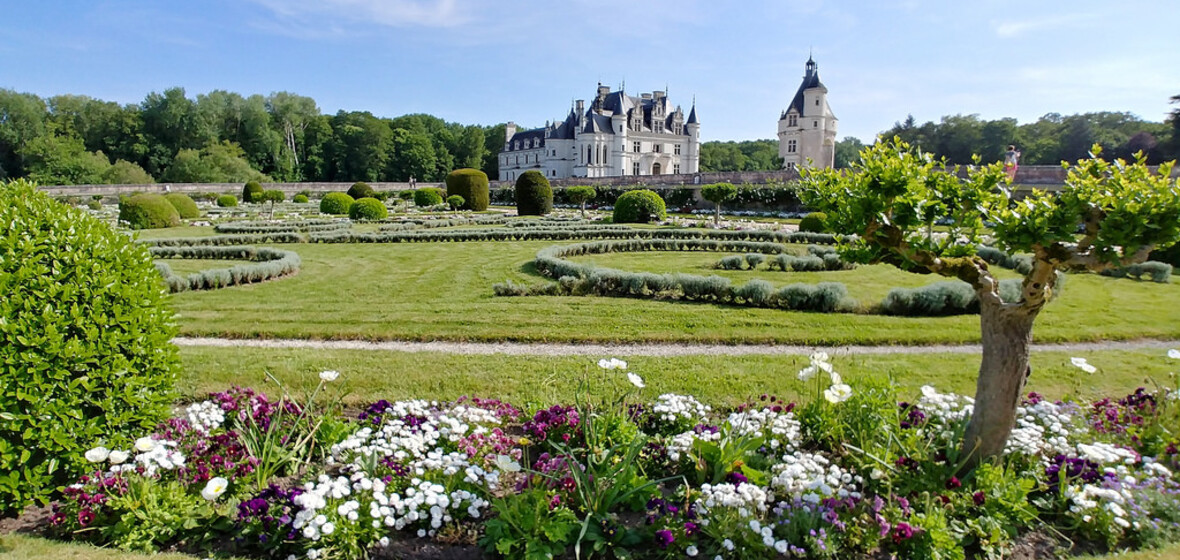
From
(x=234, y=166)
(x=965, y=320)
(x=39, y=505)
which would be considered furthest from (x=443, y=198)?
(x=39, y=505)

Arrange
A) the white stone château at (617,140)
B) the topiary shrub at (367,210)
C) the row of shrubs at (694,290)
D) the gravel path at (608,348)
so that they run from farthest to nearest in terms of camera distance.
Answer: the white stone château at (617,140) → the topiary shrub at (367,210) → the row of shrubs at (694,290) → the gravel path at (608,348)

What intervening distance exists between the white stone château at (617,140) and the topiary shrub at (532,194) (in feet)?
150

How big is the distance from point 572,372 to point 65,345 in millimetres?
4110

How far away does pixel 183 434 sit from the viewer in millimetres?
4168

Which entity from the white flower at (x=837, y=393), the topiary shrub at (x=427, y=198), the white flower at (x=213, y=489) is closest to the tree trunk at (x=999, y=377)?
the white flower at (x=837, y=393)

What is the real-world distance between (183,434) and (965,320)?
9.24 metres

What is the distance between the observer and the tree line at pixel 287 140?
186 feet

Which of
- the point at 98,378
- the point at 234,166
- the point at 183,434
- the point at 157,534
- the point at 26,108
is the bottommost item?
the point at 157,534

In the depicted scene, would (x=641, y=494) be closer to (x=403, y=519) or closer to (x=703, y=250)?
(x=403, y=519)

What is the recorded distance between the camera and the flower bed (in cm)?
334

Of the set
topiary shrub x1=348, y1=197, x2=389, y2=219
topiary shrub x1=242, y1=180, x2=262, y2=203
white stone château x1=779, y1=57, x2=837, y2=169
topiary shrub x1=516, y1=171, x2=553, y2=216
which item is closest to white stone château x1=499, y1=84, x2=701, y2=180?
white stone château x1=779, y1=57, x2=837, y2=169

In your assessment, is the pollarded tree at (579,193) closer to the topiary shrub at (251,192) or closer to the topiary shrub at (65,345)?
the topiary shrub at (251,192)

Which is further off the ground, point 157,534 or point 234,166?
point 234,166

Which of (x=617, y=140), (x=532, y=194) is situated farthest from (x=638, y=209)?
(x=617, y=140)
